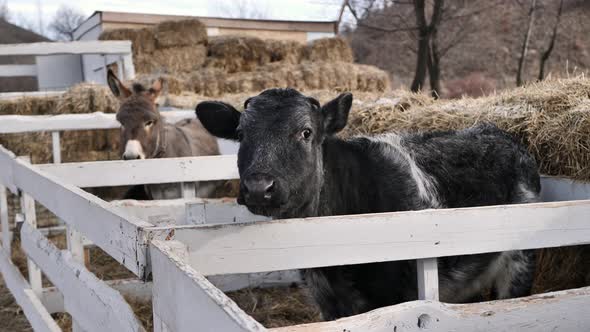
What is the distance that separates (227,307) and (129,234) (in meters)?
0.91

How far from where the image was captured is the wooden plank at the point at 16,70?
15.7 m

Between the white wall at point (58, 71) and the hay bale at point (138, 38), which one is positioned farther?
the white wall at point (58, 71)

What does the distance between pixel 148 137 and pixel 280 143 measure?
4.41 m

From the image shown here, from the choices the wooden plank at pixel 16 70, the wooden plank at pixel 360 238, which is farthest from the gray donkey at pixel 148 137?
the wooden plank at pixel 16 70

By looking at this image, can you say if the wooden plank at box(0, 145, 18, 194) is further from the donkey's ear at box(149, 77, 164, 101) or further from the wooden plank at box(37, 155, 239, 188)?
the donkey's ear at box(149, 77, 164, 101)

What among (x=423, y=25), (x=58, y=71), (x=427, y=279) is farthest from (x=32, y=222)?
(x=58, y=71)

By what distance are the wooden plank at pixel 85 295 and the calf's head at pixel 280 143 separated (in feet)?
2.76

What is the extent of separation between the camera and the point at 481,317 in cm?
217

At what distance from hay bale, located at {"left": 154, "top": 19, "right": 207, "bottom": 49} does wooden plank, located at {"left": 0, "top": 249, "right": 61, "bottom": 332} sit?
38.3ft

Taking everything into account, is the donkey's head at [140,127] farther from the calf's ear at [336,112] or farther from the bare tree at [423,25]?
the bare tree at [423,25]

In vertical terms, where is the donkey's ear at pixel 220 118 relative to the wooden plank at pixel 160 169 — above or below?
above

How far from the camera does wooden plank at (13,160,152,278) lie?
2.19 m

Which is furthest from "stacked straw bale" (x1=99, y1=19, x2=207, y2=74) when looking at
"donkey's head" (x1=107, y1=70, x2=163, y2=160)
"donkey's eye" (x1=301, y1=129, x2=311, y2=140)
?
"donkey's eye" (x1=301, y1=129, x2=311, y2=140)

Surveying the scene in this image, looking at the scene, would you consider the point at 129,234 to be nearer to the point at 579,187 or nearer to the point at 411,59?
the point at 579,187
